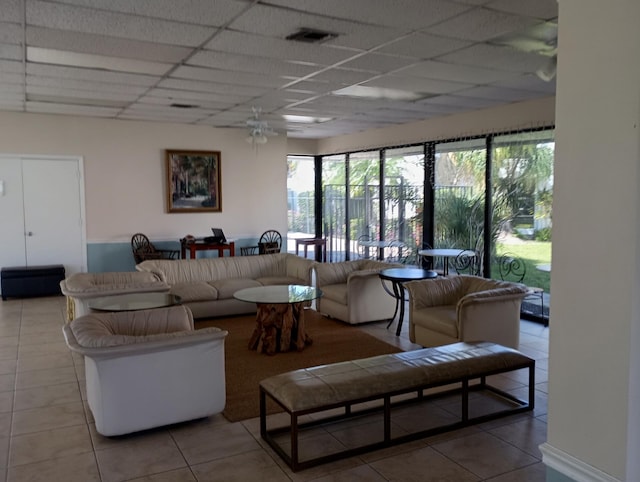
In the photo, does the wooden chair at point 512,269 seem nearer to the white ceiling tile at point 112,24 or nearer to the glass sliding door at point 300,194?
the white ceiling tile at point 112,24

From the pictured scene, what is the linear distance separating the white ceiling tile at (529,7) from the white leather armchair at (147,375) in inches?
110

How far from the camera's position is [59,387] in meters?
4.43

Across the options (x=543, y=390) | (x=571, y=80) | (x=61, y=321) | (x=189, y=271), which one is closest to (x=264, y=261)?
(x=189, y=271)

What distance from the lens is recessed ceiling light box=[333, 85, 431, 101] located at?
20.1ft

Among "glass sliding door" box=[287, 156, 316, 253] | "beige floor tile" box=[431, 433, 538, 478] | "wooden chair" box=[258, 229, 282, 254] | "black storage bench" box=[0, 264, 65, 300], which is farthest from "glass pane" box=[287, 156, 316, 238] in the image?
"beige floor tile" box=[431, 433, 538, 478]

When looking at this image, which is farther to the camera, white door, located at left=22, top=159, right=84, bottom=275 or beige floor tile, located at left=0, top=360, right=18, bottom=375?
white door, located at left=22, top=159, right=84, bottom=275

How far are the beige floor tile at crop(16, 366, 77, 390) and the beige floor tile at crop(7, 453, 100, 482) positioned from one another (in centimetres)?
147

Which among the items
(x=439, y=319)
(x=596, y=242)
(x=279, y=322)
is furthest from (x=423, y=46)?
(x=596, y=242)

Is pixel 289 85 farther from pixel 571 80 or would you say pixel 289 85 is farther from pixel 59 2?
pixel 571 80

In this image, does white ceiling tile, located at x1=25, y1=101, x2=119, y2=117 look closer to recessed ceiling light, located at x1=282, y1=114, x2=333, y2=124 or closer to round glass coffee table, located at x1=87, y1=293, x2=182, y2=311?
recessed ceiling light, located at x1=282, y1=114, x2=333, y2=124

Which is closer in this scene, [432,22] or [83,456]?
[83,456]

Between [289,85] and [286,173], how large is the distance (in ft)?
14.6

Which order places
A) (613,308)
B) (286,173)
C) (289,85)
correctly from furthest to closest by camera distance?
(286,173) < (289,85) < (613,308)

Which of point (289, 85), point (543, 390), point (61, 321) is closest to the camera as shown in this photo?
point (543, 390)
